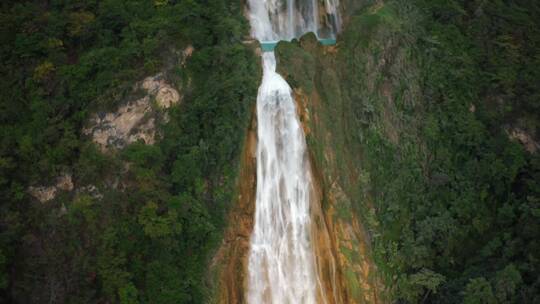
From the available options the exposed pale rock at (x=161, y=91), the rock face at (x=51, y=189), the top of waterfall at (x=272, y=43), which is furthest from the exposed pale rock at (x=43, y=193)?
the top of waterfall at (x=272, y=43)

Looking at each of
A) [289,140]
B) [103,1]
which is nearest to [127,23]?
[103,1]

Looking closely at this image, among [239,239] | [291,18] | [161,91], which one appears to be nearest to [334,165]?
[239,239]

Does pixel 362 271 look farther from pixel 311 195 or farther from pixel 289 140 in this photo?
pixel 289 140

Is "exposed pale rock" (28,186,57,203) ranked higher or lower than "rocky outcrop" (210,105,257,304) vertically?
higher

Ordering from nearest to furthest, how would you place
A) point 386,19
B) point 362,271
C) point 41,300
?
point 41,300, point 362,271, point 386,19

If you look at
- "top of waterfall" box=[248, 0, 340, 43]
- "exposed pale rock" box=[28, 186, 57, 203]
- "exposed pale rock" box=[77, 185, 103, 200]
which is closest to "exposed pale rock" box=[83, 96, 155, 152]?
"exposed pale rock" box=[77, 185, 103, 200]

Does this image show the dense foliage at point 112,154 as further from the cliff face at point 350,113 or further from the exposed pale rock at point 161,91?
the cliff face at point 350,113

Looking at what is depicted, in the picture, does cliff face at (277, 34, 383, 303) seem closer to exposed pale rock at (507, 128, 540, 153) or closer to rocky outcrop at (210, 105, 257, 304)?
rocky outcrop at (210, 105, 257, 304)
